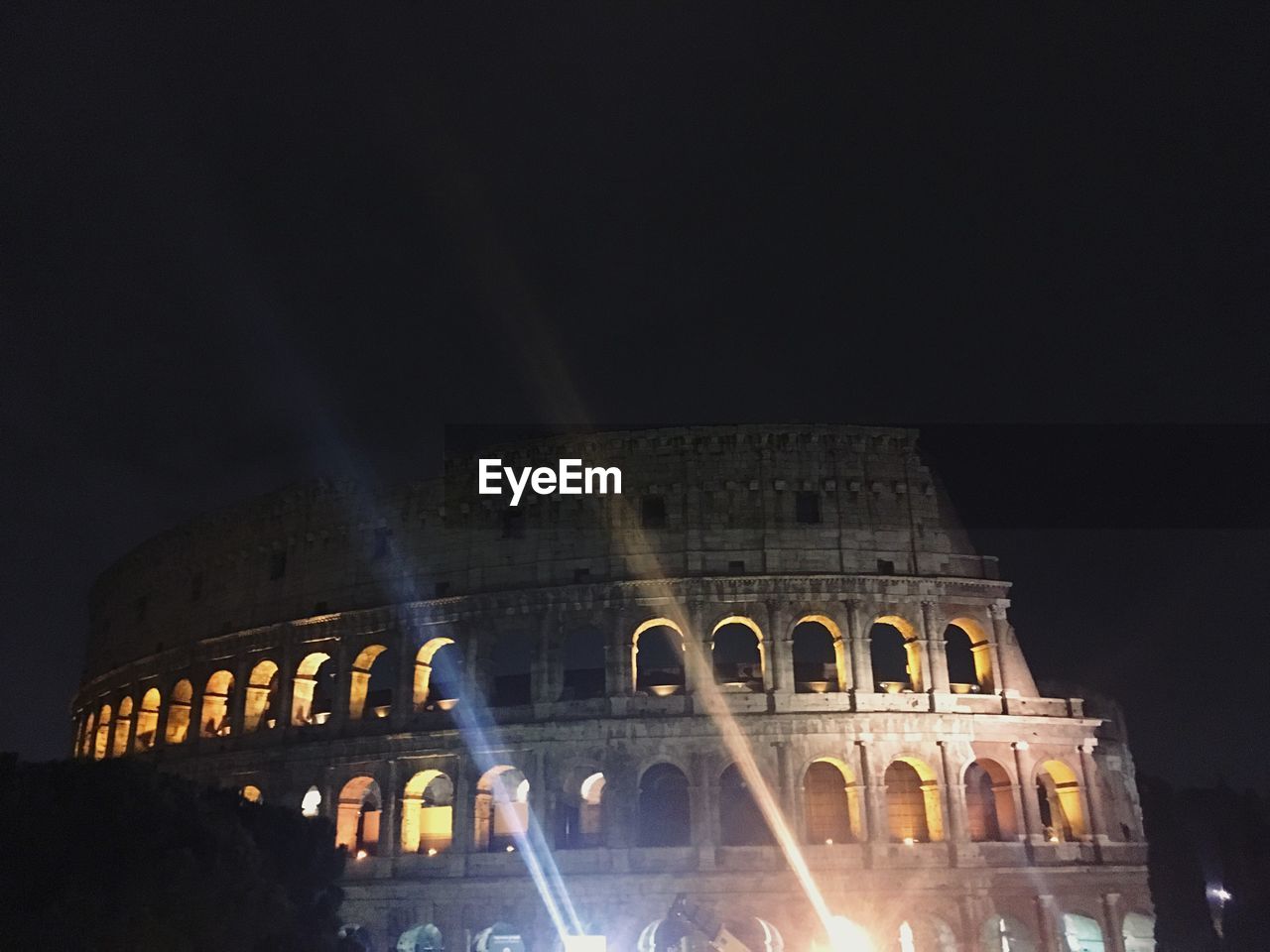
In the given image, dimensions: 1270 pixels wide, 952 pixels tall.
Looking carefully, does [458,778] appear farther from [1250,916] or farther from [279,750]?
[1250,916]

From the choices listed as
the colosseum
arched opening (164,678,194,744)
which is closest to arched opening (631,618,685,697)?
the colosseum

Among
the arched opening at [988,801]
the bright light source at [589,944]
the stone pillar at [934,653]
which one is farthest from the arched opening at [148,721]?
the arched opening at [988,801]

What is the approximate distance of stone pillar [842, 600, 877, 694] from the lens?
2384 cm

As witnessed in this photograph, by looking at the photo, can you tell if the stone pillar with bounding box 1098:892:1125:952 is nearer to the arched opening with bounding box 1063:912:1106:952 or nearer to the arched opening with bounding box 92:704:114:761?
the arched opening with bounding box 1063:912:1106:952

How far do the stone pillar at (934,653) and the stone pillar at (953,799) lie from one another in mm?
1337

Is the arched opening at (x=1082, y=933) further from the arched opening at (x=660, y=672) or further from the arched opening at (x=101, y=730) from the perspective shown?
the arched opening at (x=101, y=730)

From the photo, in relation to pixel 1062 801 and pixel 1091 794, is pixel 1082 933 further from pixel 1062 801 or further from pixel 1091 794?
pixel 1091 794

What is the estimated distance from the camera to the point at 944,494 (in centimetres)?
2580

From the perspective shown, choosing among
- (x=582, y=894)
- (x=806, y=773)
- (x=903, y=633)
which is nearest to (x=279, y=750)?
(x=582, y=894)

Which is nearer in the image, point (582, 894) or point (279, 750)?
point (582, 894)

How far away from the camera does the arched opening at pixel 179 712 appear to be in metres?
30.4

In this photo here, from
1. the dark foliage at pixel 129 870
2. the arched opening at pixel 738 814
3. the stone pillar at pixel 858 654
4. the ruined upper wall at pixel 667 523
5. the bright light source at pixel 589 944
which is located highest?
the ruined upper wall at pixel 667 523

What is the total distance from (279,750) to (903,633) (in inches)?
646

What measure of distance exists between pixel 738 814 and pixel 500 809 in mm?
6259
